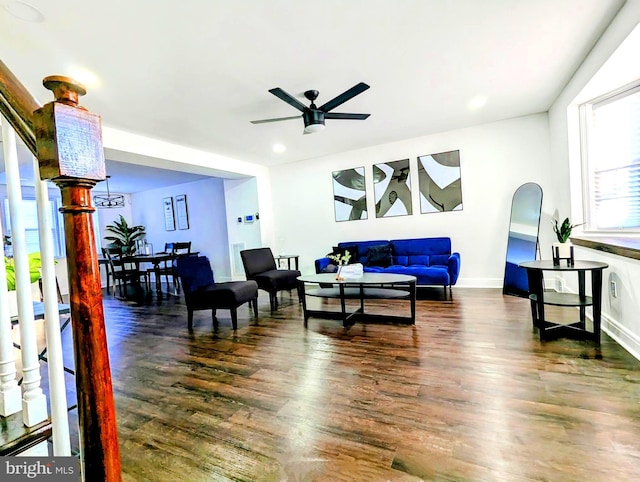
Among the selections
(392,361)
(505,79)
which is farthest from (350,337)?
(505,79)

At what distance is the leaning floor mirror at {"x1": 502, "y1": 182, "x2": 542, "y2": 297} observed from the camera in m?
→ 4.36

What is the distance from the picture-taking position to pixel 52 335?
28.9 inches

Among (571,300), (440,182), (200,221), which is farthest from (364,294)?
(200,221)

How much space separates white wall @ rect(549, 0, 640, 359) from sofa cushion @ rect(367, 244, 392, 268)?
7.88 ft

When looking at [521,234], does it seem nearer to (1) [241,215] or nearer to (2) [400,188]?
(2) [400,188]

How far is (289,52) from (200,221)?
5.98 m

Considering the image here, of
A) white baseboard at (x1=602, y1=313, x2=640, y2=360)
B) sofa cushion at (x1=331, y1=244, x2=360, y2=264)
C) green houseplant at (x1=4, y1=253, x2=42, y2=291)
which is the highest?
green houseplant at (x1=4, y1=253, x2=42, y2=291)

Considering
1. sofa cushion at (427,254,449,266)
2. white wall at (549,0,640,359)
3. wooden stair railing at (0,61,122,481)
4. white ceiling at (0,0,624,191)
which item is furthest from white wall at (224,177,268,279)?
wooden stair railing at (0,61,122,481)

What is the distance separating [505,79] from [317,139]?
266 centimetres

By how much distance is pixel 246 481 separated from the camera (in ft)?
4.61

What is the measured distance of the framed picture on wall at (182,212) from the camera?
8.01m

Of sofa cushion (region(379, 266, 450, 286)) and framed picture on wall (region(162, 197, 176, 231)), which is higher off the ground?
framed picture on wall (region(162, 197, 176, 231))

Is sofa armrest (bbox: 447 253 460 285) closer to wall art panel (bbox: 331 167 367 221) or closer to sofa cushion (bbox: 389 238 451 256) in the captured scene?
sofa cushion (bbox: 389 238 451 256)

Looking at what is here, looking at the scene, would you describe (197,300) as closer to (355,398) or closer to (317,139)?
(355,398)
